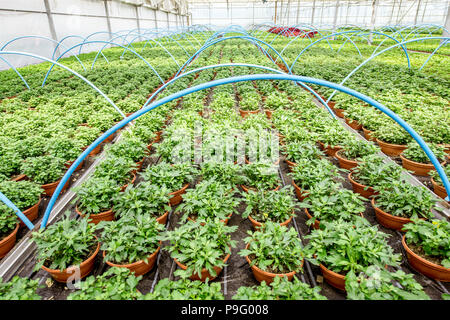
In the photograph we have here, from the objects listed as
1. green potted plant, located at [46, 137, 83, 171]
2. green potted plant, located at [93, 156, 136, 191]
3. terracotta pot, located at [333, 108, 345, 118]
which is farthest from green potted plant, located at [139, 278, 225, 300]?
terracotta pot, located at [333, 108, 345, 118]

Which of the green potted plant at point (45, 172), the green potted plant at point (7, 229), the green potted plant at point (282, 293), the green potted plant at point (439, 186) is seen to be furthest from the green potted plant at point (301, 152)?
the green potted plant at point (7, 229)

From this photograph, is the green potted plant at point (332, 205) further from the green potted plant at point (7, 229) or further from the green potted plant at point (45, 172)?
the green potted plant at point (45, 172)

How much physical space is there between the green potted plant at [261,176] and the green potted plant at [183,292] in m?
1.72

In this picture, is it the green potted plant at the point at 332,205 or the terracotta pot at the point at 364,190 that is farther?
the terracotta pot at the point at 364,190

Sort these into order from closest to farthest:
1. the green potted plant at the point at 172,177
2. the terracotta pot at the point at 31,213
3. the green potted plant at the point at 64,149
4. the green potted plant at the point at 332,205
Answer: the green potted plant at the point at 332,205
the terracotta pot at the point at 31,213
the green potted plant at the point at 172,177
the green potted plant at the point at 64,149

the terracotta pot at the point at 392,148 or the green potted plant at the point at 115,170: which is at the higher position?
the green potted plant at the point at 115,170

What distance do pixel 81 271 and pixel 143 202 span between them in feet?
3.14

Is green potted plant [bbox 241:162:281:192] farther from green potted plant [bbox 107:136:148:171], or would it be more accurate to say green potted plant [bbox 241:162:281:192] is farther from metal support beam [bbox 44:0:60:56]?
metal support beam [bbox 44:0:60:56]

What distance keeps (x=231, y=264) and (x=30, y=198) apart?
2970 millimetres

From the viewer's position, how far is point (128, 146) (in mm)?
4559

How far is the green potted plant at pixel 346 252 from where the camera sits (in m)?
2.32

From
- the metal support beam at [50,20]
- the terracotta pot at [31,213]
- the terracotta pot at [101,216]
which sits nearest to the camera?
the terracotta pot at [101,216]

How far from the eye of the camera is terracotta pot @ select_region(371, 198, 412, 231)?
10.4 feet
